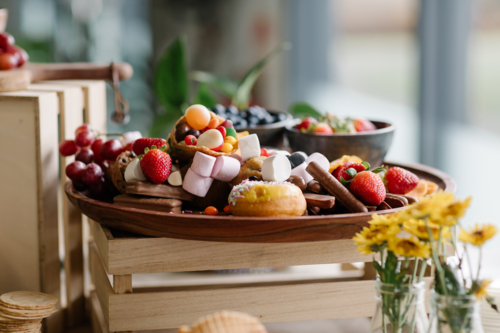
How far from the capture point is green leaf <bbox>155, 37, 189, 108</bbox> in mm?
2029

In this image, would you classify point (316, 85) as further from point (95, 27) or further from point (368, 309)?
point (368, 309)

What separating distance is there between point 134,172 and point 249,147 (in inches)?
8.0

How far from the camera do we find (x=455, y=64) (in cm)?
224

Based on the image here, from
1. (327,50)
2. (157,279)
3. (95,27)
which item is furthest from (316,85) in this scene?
(157,279)

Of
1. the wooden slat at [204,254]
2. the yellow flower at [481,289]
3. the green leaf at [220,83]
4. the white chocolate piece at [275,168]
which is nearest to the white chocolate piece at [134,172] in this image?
the wooden slat at [204,254]

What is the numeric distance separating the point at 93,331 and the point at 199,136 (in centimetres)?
49

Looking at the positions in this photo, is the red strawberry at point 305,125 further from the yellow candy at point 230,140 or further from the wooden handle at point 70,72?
the wooden handle at point 70,72

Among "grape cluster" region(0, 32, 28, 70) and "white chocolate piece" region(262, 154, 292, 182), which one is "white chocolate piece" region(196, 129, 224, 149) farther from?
"grape cluster" region(0, 32, 28, 70)

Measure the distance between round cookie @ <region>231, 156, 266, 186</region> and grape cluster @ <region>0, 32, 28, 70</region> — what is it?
0.67m

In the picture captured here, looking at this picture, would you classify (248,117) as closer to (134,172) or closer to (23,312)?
(134,172)

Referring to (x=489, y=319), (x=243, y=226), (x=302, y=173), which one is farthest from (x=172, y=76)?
(x=489, y=319)

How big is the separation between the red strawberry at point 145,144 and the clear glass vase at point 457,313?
0.56m

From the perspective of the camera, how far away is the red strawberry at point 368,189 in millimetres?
824

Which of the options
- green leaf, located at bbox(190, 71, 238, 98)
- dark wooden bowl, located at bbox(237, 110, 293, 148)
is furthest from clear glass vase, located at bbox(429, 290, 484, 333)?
green leaf, located at bbox(190, 71, 238, 98)
